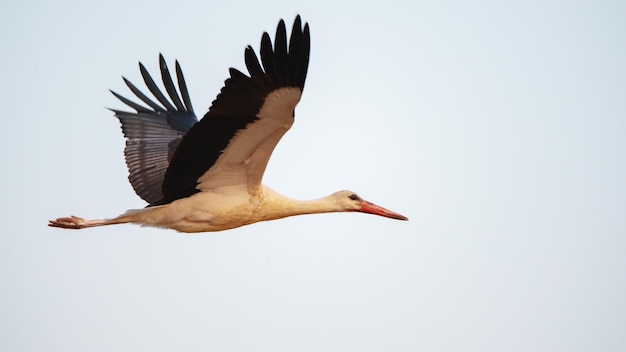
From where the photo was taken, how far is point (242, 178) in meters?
12.0

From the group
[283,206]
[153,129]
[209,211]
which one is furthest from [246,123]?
[153,129]

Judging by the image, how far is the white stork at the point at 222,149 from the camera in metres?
10.3

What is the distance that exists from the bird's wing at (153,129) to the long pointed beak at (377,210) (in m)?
2.79

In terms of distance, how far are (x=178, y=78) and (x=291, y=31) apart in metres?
4.62

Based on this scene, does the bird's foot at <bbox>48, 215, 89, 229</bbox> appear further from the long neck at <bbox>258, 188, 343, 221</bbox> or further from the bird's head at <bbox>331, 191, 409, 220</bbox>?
the bird's head at <bbox>331, 191, 409, 220</bbox>

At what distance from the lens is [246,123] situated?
1090 centimetres

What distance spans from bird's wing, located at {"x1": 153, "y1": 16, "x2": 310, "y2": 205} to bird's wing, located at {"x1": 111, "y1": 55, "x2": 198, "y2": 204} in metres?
1.40

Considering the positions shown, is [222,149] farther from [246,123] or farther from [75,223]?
[75,223]

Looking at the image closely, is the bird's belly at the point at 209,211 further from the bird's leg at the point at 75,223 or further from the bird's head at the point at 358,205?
the bird's head at the point at 358,205

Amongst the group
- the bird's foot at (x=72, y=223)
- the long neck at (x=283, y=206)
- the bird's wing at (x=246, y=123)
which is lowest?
the bird's foot at (x=72, y=223)

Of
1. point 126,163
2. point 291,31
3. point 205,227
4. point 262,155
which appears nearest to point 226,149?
point 262,155

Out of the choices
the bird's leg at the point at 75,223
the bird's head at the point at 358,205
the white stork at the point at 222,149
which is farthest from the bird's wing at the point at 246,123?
the bird's head at the point at 358,205

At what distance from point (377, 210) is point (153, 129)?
138 inches

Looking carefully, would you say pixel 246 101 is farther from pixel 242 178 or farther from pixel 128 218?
pixel 128 218
